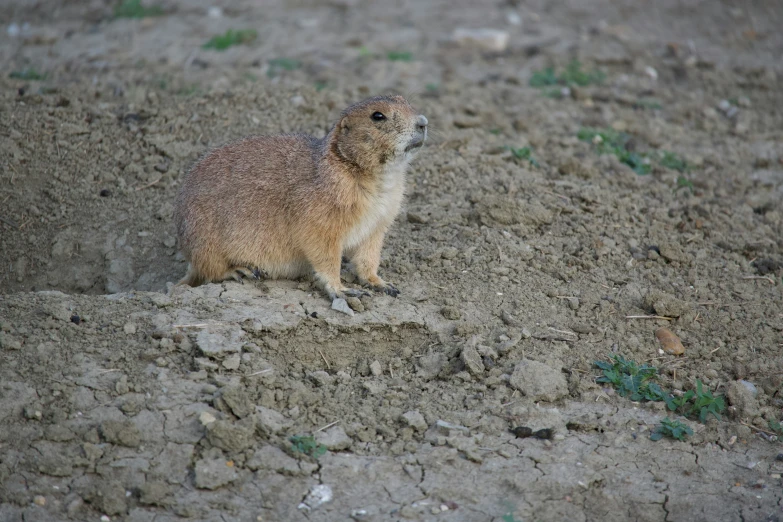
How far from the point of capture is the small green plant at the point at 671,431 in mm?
4654

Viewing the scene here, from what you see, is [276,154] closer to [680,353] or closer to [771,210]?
[680,353]

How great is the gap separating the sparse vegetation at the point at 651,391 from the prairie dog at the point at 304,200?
1.53 meters

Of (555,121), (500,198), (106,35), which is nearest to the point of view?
(500,198)

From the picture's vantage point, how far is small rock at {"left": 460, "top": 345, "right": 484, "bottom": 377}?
16.3ft

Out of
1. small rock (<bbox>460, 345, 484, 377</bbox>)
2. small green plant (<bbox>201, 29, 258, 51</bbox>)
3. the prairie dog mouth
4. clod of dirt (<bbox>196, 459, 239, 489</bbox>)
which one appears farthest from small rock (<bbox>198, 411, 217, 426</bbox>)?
small green plant (<bbox>201, 29, 258, 51</bbox>)

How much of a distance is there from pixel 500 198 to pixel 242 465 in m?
3.26

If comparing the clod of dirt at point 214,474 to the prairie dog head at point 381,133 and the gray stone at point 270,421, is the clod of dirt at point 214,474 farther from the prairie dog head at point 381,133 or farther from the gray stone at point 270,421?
the prairie dog head at point 381,133

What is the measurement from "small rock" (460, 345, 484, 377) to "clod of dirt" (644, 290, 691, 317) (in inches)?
55.8

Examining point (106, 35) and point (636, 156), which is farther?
point (106, 35)

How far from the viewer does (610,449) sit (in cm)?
455

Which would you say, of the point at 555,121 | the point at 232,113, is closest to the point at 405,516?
the point at 232,113

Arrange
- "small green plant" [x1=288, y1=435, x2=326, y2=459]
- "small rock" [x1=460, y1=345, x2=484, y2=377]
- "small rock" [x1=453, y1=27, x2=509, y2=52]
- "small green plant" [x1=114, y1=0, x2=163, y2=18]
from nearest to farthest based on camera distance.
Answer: "small green plant" [x1=288, y1=435, x2=326, y2=459] < "small rock" [x1=460, y1=345, x2=484, y2=377] < "small rock" [x1=453, y1=27, x2=509, y2=52] < "small green plant" [x1=114, y1=0, x2=163, y2=18]

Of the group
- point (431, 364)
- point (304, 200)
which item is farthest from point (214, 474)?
point (304, 200)

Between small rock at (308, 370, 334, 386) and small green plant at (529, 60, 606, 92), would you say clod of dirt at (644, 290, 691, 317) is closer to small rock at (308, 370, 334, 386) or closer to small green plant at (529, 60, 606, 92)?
small rock at (308, 370, 334, 386)
